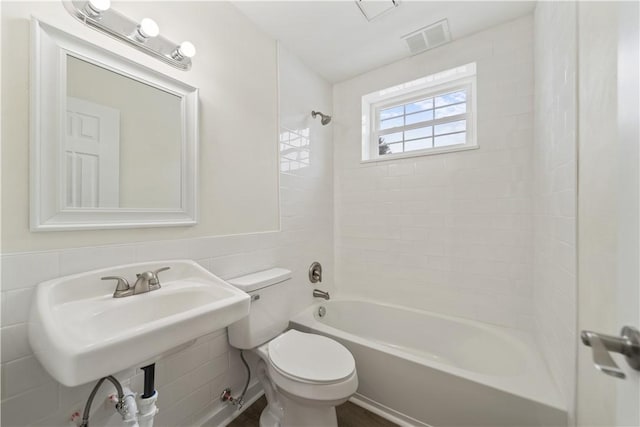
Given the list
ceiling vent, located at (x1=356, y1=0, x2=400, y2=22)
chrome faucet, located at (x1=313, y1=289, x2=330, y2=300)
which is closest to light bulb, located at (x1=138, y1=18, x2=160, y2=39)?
ceiling vent, located at (x1=356, y1=0, x2=400, y2=22)

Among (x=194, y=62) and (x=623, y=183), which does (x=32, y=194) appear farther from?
(x=623, y=183)

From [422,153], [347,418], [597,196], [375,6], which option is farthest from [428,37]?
[347,418]

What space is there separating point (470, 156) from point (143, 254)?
6.87ft

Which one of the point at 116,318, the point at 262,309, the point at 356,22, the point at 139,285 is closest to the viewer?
the point at 116,318

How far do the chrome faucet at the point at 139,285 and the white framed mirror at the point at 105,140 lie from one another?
219 millimetres

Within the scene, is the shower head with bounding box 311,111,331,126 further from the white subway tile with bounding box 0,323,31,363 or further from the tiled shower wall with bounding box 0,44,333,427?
the white subway tile with bounding box 0,323,31,363

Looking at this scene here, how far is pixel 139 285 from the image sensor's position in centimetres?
97

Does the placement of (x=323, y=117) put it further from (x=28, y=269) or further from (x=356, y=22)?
(x=28, y=269)

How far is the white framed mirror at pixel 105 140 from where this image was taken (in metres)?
0.83

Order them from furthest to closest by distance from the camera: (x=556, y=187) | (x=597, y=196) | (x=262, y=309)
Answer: (x=262, y=309)
(x=556, y=187)
(x=597, y=196)

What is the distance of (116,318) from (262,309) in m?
0.68

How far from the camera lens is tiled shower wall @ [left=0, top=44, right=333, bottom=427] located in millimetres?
775

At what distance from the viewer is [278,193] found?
1.76m

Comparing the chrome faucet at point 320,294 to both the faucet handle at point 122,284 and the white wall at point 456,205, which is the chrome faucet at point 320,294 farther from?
the faucet handle at point 122,284
